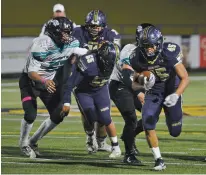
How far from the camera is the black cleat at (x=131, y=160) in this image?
937cm

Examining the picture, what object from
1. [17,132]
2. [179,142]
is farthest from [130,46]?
[17,132]

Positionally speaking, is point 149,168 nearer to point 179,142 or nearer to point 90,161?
point 90,161

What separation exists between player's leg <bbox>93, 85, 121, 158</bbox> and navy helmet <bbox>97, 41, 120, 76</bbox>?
310mm

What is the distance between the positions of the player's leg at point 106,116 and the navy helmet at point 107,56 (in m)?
0.31

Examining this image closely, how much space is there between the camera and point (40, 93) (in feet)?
33.4

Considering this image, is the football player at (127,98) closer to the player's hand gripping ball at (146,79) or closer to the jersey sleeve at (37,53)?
the player's hand gripping ball at (146,79)

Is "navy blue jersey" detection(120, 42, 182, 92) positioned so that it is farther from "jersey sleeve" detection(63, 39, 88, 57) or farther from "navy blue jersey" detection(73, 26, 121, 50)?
"navy blue jersey" detection(73, 26, 121, 50)

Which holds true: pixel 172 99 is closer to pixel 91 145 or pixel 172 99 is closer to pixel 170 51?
pixel 170 51

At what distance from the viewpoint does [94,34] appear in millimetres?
10359

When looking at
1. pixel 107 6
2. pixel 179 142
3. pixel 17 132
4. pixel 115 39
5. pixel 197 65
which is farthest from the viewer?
pixel 107 6

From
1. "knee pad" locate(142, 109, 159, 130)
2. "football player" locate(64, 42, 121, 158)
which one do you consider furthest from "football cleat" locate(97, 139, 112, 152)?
"knee pad" locate(142, 109, 159, 130)

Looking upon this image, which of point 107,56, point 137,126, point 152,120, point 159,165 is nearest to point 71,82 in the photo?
point 107,56

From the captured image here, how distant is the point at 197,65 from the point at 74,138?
14032mm

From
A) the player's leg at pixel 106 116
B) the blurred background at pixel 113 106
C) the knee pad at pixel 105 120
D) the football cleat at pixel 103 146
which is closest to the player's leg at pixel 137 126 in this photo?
the blurred background at pixel 113 106
